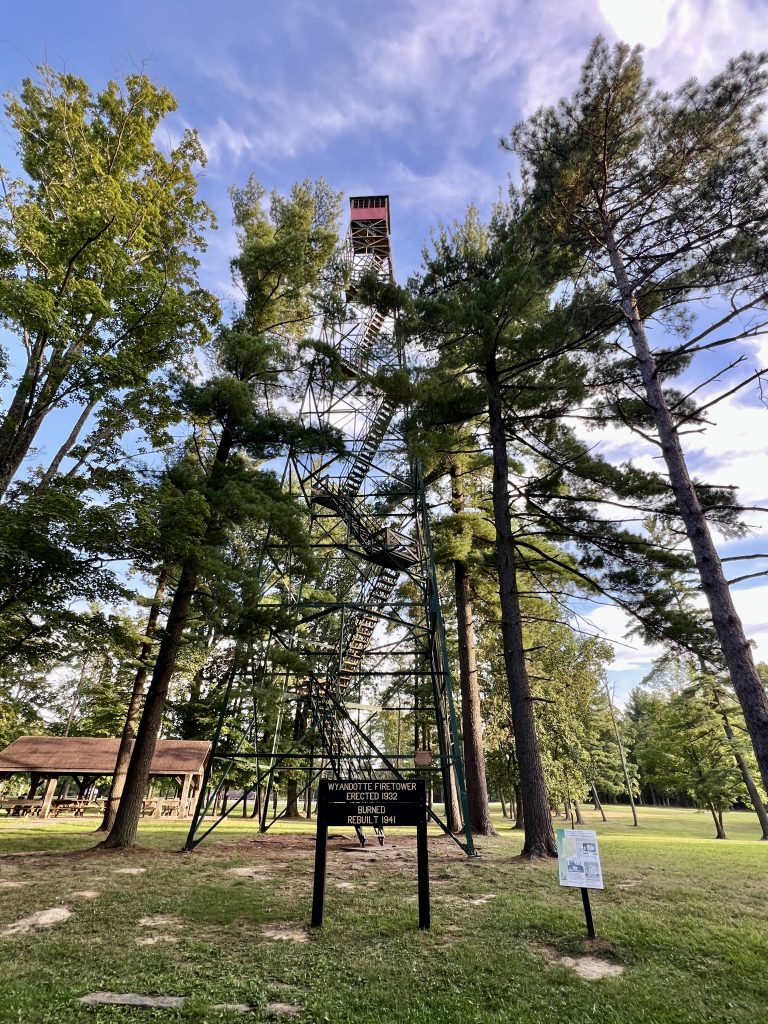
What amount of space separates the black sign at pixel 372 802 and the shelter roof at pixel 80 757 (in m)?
16.4

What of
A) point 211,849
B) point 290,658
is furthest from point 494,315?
point 211,849

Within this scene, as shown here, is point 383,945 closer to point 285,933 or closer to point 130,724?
point 285,933

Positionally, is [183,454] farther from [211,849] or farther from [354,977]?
[354,977]

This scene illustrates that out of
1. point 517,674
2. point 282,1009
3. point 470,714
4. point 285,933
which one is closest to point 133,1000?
point 282,1009

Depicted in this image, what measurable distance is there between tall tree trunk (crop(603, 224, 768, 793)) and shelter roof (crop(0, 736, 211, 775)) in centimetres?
1952

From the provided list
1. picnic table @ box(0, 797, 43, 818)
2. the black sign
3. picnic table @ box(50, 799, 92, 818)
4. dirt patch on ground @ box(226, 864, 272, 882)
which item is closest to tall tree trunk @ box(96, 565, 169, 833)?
dirt patch on ground @ box(226, 864, 272, 882)

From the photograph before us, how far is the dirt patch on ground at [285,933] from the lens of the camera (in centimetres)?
495

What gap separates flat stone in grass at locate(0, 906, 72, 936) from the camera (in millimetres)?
4884

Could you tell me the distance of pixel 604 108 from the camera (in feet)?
28.5

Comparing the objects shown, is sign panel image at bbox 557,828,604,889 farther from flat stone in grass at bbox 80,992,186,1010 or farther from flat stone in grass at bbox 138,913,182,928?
flat stone in grass at bbox 138,913,182,928

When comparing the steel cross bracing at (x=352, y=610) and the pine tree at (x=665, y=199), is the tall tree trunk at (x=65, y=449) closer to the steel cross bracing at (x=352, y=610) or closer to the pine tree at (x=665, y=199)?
the steel cross bracing at (x=352, y=610)

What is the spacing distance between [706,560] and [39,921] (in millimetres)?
8560

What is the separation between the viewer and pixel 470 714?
45.9ft

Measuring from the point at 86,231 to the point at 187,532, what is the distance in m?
4.72
